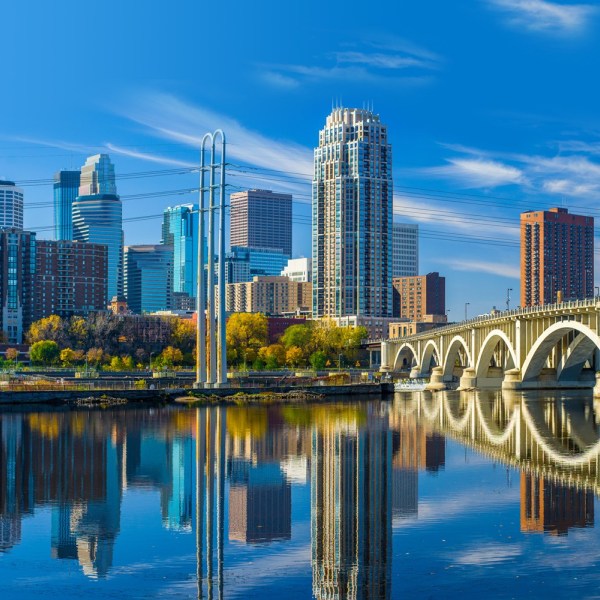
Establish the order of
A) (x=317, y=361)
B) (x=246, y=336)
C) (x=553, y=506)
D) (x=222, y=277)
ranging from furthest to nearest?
(x=317, y=361)
(x=246, y=336)
(x=222, y=277)
(x=553, y=506)

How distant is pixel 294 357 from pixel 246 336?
11.4 meters

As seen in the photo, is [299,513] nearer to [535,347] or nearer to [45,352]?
[535,347]

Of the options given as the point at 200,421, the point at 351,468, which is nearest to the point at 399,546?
the point at 351,468

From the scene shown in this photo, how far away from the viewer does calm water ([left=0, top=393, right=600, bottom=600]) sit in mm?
29109

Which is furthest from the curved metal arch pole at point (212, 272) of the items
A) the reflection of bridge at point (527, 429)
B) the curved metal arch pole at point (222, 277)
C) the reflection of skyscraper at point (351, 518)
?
the reflection of skyscraper at point (351, 518)

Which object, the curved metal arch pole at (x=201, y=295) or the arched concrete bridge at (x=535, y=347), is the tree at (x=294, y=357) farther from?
the curved metal arch pole at (x=201, y=295)

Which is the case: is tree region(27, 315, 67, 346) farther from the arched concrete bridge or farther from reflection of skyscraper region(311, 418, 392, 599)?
reflection of skyscraper region(311, 418, 392, 599)

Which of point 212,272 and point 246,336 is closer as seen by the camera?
point 212,272

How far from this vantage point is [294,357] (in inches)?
7736

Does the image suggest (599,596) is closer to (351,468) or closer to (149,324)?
(351,468)

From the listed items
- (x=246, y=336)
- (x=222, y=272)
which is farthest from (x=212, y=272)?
(x=246, y=336)

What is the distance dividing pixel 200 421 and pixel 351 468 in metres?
31.3

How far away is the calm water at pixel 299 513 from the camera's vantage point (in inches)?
1146

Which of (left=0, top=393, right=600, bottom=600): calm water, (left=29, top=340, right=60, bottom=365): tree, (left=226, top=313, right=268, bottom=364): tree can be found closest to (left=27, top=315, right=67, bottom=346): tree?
(left=29, top=340, right=60, bottom=365): tree
